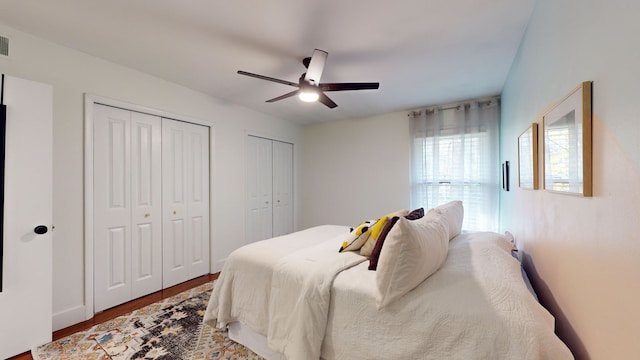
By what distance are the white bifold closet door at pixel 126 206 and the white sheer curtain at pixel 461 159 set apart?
3499 millimetres

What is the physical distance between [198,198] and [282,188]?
1.67 meters

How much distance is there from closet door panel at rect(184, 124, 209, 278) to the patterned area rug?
910 mm

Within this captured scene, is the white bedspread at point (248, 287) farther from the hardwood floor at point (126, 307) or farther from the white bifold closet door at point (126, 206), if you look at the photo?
the white bifold closet door at point (126, 206)

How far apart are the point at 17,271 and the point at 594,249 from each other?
334cm

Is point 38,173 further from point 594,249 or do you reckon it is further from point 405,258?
point 594,249

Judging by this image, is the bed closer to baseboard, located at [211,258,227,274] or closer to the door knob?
the door knob

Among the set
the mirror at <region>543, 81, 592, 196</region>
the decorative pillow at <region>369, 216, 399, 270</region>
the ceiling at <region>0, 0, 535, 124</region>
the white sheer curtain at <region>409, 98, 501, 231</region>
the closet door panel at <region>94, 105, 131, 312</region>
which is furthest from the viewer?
the white sheer curtain at <region>409, 98, 501, 231</region>

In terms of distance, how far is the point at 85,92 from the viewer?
2354 mm

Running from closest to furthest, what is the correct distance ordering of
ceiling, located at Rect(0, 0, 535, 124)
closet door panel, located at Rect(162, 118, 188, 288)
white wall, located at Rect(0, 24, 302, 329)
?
1. ceiling, located at Rect(0, 0, 535, 124)
2. white wall, located at Rect(0, 24, 302, 329)
3. closet door panel, located at Rect(162, 118, 188, 288)

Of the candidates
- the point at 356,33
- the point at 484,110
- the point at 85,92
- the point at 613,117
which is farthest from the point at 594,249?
the point at 85,92

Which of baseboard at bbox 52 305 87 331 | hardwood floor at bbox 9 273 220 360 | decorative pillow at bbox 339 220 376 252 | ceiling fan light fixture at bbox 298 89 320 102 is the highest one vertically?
ceiling fan light fixture at bbox 298 89 320 102

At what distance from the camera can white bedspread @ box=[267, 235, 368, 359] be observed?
1.42 meters

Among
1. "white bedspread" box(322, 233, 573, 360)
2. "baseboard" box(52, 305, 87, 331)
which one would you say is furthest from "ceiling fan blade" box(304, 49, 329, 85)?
"baseboard" box(52, 305, 87, 331)

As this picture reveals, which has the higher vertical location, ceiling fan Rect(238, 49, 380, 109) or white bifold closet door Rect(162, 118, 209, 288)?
ceiling fan Rect(238, 49, 380, 109)
